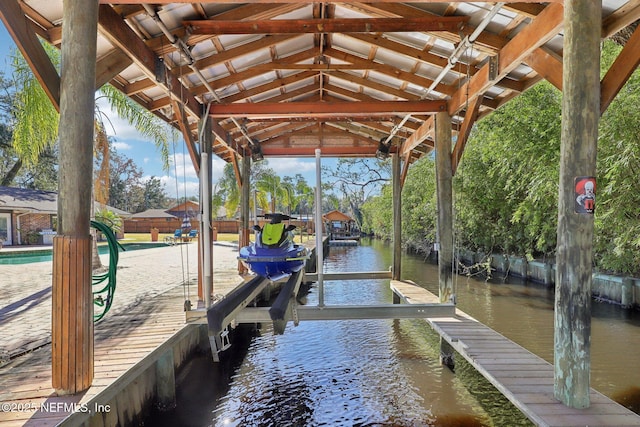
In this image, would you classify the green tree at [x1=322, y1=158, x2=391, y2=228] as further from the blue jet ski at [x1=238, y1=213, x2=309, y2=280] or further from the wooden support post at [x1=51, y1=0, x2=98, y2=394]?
the wooden support post at [x1=51, y1=0, x2=98, y2=394]

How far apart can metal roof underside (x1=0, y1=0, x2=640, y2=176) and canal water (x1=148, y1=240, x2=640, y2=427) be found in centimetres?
325

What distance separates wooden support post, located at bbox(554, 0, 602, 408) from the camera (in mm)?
2998

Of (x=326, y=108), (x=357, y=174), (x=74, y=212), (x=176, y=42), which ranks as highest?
(x=357, y=174)

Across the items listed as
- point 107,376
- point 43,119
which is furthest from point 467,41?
point 43,119

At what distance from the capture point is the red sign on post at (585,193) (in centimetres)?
296

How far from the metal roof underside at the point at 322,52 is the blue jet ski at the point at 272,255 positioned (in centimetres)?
183

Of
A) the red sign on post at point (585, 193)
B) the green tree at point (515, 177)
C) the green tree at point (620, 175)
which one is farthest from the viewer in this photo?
the green tree at point (515, 177)

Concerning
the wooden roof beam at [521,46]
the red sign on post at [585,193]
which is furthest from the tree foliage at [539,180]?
the red sign on post at [585,193]

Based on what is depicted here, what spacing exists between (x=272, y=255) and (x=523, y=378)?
313 centimetres

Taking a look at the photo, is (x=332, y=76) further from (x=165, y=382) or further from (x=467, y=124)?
(x=165, y=382)

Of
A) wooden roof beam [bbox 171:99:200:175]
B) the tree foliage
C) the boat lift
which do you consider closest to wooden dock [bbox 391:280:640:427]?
the boat lift

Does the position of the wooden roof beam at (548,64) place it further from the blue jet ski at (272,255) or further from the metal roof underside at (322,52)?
the blue jet ski at (272,255)

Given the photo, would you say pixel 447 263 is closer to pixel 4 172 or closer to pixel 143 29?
pixel 143 29

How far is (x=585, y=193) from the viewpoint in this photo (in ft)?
9.75
